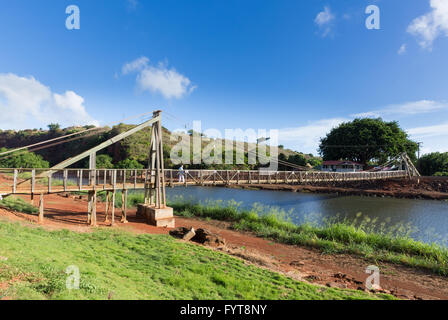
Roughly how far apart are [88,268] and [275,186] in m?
40.0

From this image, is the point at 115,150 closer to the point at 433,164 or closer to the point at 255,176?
the point at 255,176

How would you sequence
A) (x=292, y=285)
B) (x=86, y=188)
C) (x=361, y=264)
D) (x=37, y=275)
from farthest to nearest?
1. (x=86, y=188)
2. (x=361, y=264)
3. (x=292, y=285)
4. (x=37, y=275)

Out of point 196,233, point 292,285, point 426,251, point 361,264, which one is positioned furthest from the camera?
point 196,233

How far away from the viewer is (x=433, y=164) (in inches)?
1750

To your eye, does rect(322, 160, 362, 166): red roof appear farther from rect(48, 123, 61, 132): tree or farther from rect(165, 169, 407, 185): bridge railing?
rect(48, 123, 61, 132): tree

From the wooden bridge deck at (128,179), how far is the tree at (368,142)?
6799 mm

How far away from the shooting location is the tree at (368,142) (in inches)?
1740

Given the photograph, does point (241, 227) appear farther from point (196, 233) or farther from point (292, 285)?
point (292, 285)

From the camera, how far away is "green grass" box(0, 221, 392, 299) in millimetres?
3938

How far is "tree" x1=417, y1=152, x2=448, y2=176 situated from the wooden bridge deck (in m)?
9.95

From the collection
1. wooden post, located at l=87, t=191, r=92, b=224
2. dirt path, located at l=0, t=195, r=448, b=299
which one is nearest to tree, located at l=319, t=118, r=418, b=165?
dirt path, located at l=0, t=195, r=448, b=299
